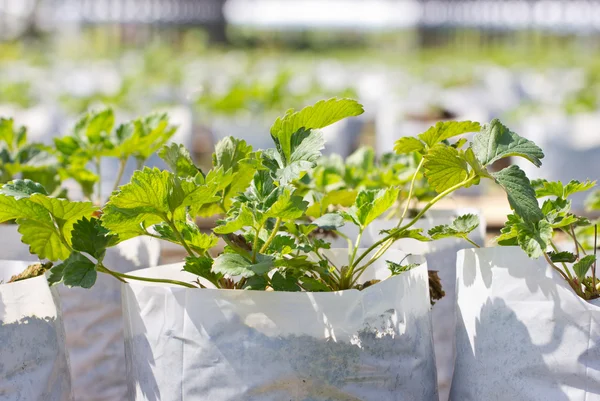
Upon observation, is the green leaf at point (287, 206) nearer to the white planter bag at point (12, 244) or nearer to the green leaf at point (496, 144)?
the green leaf at point (496, 144)

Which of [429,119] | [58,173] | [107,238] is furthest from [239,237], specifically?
[429,119]

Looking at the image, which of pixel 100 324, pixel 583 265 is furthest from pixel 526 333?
pixel 100 324

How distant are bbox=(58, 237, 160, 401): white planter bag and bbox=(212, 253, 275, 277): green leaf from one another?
0.21m

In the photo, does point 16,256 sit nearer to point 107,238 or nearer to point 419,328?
point 107,238

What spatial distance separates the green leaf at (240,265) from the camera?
51cm

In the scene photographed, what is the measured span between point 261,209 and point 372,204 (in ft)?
0.29

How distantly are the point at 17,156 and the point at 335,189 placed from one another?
340mm

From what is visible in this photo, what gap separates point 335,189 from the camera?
85 cm

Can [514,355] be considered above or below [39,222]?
below

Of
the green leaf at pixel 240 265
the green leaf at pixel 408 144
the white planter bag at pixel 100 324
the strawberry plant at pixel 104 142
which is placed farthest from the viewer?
the strawberry plant at pixel 104 142

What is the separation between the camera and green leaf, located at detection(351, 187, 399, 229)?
575 millimetres

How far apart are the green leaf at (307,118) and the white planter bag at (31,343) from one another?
0.63 ft

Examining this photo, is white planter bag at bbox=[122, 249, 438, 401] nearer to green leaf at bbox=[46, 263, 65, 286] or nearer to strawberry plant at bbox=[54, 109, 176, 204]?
green leaf at bbox=[46, 263, 65, 286]

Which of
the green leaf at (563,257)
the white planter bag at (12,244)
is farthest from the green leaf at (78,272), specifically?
the green leaf at (563,257)
